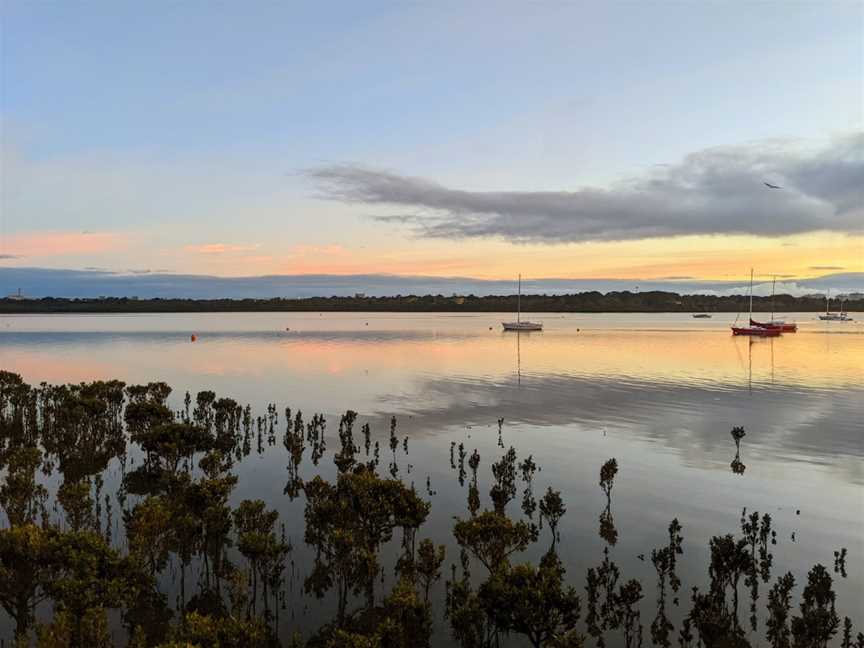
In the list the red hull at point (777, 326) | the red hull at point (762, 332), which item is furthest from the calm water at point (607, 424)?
the red hull at point (777, 326)

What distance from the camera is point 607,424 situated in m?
41.5

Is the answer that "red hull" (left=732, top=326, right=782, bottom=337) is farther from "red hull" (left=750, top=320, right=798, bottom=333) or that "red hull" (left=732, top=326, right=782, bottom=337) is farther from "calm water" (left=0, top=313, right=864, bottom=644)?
"calm water" (left=0, top=313, right=864, bottom=644)

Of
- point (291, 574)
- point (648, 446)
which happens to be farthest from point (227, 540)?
point (648, 446)

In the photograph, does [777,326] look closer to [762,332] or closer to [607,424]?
[762,332]

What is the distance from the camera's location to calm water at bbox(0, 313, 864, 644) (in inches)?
882

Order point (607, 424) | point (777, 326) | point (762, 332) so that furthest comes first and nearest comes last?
point (777, 326)
point (762, 332)
point (607, 424)

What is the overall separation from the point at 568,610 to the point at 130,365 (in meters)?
79.0

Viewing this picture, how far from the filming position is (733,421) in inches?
1682

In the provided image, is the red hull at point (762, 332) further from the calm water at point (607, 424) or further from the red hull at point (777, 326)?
the calm water at point (607, 424)

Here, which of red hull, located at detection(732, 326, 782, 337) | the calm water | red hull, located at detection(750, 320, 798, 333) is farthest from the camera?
red hull, located at detection(750, 320, 798, 333)

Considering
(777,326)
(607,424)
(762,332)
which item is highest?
(777,326)

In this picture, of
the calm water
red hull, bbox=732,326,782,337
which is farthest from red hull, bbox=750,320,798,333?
the calm water

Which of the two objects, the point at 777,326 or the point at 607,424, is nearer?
the point at 607,424

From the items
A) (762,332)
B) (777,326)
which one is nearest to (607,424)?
(762,332)
